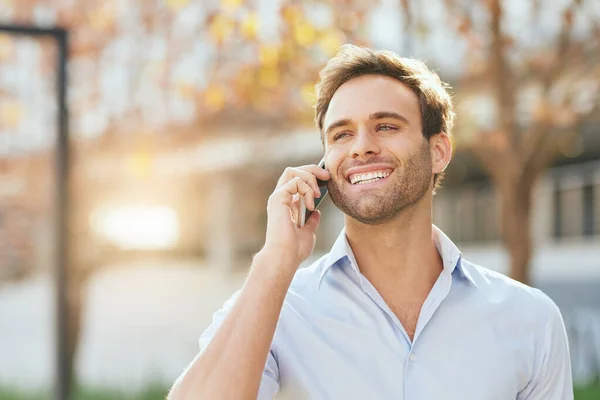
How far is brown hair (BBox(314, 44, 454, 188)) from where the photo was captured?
2.81 meters

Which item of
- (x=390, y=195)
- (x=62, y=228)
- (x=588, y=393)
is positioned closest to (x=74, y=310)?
(x=62, y=228)

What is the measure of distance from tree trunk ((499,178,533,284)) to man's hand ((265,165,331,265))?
193 inches

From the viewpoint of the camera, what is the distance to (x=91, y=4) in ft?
29.8

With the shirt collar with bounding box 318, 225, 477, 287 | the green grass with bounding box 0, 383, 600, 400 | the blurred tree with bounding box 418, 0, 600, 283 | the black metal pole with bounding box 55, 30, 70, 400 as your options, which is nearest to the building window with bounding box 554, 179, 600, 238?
the green grass with bounding box 0, 383, 600, 400

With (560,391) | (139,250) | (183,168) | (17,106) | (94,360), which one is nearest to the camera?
(560,391)

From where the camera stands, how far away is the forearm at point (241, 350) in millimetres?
2344

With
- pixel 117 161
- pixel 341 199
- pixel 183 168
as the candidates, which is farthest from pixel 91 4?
pixel 183 168

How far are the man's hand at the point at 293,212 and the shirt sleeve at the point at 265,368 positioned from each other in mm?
194

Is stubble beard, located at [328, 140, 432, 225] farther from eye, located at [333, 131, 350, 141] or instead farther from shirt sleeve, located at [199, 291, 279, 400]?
shirt sleeve, located at [199, 291, 279, 400]

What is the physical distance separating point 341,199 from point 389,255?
0.22 m

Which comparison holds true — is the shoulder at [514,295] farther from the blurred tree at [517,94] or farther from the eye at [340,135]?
the blurred tree at [517,94]

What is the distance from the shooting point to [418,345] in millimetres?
2590

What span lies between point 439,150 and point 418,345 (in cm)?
69

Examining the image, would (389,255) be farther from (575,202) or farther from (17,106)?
(575,202)
